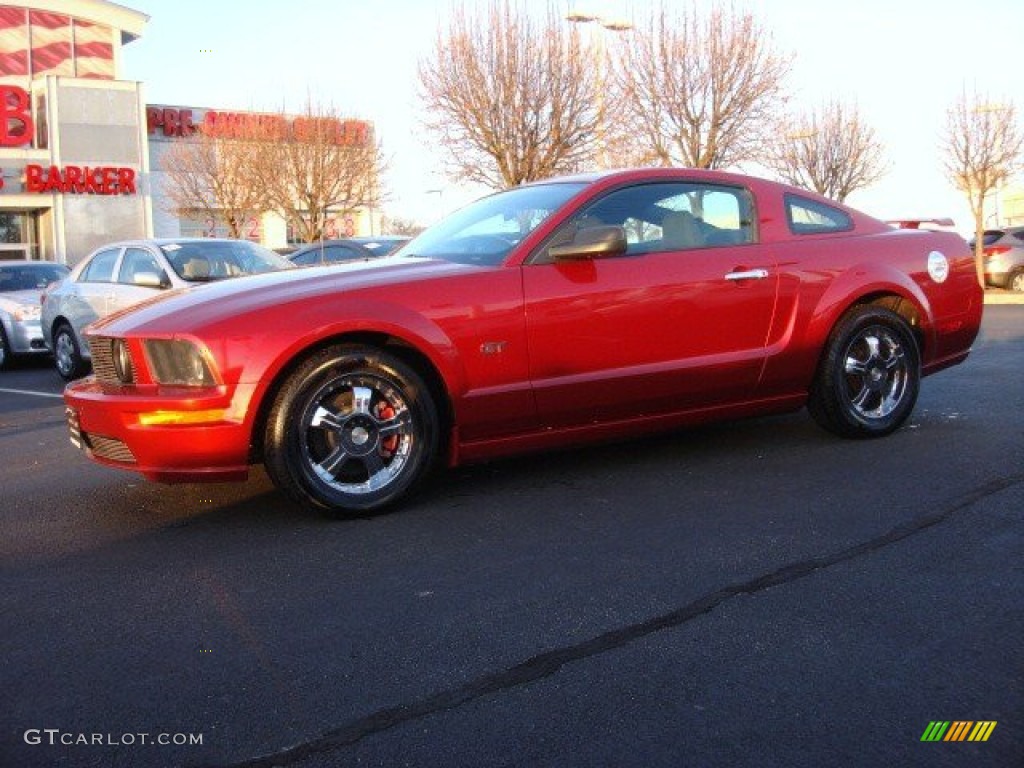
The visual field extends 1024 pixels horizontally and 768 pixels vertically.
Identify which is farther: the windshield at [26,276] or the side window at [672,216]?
the windshield at [26,276]

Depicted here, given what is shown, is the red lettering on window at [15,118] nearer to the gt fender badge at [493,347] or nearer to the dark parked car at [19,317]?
the dark parked car at [19,317]

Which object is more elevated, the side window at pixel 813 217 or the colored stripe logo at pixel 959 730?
the side window at pixel 813 217

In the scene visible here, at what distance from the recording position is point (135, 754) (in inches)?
106

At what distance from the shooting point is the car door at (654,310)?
5.19 meters

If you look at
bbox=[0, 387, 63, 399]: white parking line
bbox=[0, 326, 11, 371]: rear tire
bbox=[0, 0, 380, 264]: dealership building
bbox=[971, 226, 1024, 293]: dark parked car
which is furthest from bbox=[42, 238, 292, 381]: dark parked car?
bbox=[0, 0, 380, 264]: dealership building

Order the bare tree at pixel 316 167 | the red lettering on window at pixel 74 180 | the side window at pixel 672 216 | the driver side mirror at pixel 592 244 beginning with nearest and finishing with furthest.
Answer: the driver side mirror at pixel 592 244
the side window at pixel 672 216
the bare tree at pixel 316 167
the red lettering on window at pixel 74 180

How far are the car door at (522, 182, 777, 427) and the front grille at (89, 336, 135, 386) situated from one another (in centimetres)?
184

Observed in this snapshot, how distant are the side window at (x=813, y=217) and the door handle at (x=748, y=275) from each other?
17.2 inches

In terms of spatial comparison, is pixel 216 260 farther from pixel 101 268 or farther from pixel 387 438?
pixel 387 438

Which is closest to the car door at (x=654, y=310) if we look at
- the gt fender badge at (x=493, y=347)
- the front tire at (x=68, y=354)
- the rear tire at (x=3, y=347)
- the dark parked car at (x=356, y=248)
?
the gt fender badge at (x=493, y=347)

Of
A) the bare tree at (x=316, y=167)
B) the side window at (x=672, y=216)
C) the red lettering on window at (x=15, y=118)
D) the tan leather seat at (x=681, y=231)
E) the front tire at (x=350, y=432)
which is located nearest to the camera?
the front tire at (x=350, y=432)

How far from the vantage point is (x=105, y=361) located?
5.08 metres

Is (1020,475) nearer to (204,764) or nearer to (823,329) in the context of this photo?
(823,329)

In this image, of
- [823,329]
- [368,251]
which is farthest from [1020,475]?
[368,251]
